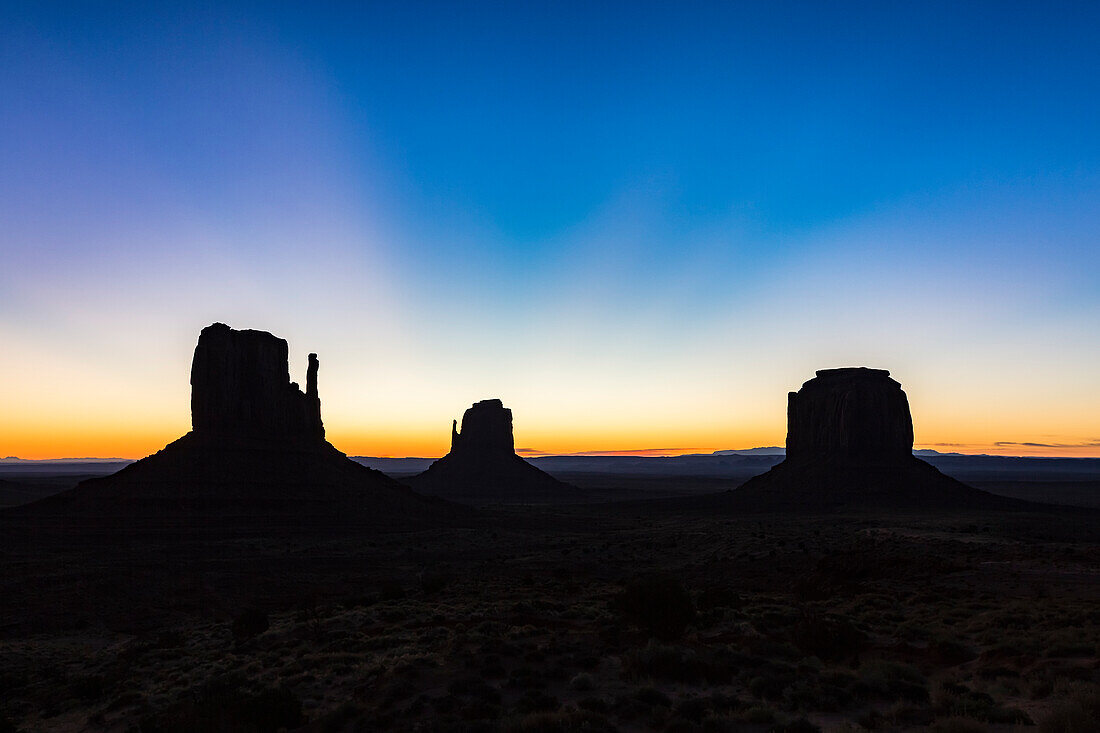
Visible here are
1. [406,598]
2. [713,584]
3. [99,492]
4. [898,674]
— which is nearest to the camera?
[898,674]

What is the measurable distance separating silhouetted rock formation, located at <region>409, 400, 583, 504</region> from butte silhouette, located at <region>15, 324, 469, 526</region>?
148 feet

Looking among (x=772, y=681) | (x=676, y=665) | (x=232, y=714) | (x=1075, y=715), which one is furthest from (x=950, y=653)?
(x=232, y=714)

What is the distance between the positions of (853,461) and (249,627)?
77846 millimetres

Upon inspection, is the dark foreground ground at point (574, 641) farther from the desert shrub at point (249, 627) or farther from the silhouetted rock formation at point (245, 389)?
the silhouetted rock formation at point (245, 389)

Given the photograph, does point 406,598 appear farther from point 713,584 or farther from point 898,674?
point 898,674

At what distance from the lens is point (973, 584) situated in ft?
77.9

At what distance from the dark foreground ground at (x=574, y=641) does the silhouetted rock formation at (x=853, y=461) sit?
3362cm

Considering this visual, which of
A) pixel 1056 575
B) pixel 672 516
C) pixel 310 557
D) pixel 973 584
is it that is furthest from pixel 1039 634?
pixel 672 516

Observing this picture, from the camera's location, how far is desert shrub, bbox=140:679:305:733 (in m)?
10.7

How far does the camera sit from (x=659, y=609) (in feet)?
57.2

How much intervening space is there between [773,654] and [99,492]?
60781 millimetres

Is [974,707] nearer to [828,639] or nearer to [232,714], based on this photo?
[828,639]

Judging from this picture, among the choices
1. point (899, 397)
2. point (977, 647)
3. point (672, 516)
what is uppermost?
point (899, 397)

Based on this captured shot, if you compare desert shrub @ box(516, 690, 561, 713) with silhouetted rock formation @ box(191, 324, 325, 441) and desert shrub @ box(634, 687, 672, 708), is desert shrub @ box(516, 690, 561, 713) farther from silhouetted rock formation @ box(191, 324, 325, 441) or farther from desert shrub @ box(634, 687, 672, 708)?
silhouetted rock formation @ box(191, 324, 325, 441)
